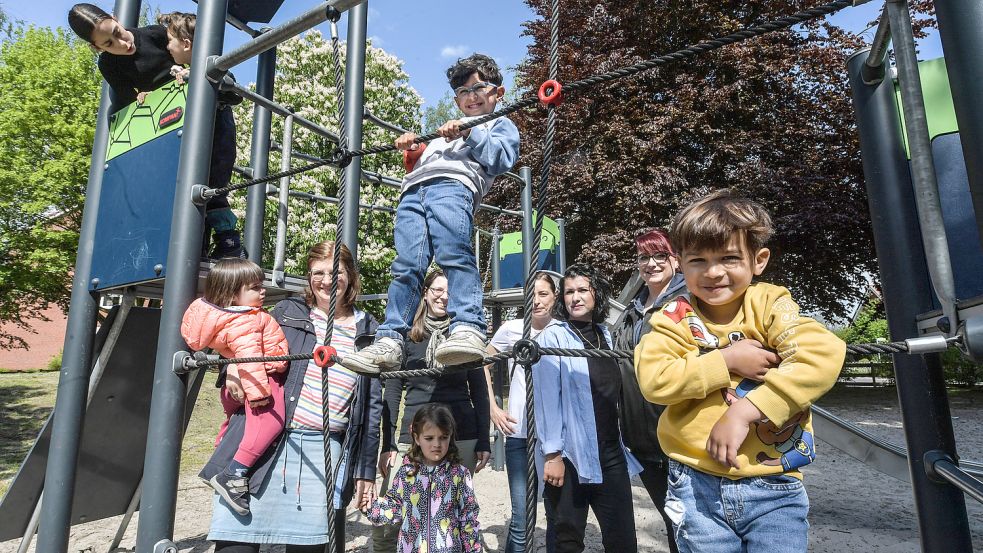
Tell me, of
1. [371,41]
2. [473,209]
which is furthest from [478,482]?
[371,41]

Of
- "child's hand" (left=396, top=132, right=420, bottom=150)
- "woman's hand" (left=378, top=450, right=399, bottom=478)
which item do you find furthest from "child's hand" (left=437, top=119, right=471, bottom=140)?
"woman's hand" (left=378, top=450, right=399, bottom=478)

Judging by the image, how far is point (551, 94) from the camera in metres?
1.17

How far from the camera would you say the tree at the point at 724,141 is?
27.8 ft

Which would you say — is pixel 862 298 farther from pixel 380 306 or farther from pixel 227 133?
pixel 227 133

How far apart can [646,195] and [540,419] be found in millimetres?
6853

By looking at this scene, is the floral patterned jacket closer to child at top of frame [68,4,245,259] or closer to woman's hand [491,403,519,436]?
woman's hand [491,403,519,436]

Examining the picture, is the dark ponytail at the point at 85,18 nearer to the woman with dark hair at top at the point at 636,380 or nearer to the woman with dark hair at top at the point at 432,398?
the woman with dark hair at top at the point at 432,398

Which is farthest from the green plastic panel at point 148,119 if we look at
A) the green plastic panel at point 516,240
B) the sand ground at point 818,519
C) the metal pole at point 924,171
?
the green plastic panel at point 516,240

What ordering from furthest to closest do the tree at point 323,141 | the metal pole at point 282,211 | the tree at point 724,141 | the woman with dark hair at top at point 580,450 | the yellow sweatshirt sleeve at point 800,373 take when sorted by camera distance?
the tree at point 323,141
the tree at point 724,141
the metal pole at point 282,211
the woman with dark hair at top at point 580,450
the yellow sweatshirt sleeve at point 800,373

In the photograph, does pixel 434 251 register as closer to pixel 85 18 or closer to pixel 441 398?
pixel 441 398

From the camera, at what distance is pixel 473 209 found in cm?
207

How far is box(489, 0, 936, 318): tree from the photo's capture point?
8.48 metres

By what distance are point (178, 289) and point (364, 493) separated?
1.03m

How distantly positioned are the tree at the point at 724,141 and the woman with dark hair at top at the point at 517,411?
6.01 metres
